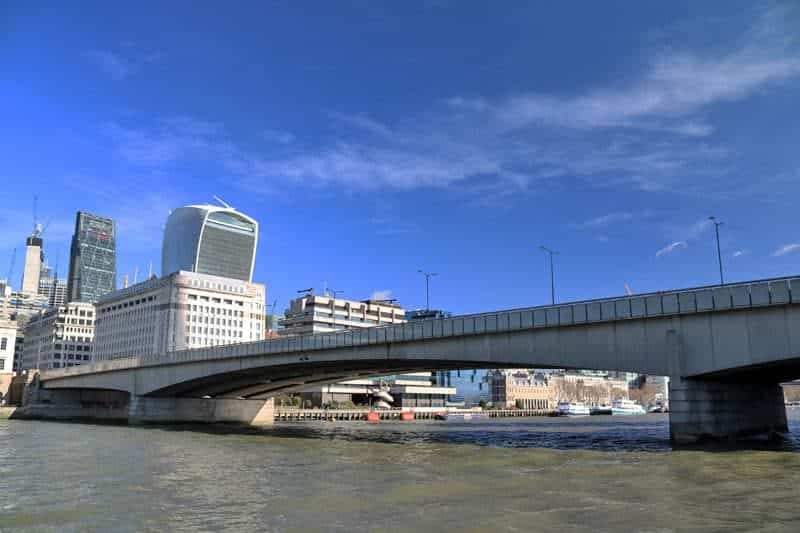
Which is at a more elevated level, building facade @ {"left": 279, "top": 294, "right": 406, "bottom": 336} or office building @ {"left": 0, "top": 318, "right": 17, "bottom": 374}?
building facade @ {"left": 279, "top": 294, "right": 406, "bottom": 336}

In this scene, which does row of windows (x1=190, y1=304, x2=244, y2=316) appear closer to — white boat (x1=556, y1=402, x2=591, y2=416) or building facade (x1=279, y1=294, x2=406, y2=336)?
building facade (x1=279, y1=294, x2=406, y2=336)

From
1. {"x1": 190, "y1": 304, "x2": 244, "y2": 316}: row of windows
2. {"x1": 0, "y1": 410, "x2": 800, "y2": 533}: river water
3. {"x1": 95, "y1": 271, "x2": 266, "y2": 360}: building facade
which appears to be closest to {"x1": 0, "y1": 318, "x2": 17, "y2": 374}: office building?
{"x1": 95, "y1": 271, "x2": 266, "y2": 360}: building facade

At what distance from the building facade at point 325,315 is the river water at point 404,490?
132 meters

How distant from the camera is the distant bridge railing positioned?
40750 millimetres

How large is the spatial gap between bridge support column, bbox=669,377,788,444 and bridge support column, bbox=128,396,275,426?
68.9m

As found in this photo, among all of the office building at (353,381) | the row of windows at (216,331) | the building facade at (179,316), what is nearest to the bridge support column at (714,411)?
the office building at (353,381)

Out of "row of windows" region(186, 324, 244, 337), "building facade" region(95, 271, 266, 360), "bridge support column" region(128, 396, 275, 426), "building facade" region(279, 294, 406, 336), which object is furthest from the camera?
"row of windows" region(186, 324, 244, 337)

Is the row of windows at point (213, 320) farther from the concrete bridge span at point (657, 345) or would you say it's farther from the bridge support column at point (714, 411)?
the bridge support column at point (714, 411)

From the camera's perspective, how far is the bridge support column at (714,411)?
141 ft

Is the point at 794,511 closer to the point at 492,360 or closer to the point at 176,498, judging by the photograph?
the point at 176,498

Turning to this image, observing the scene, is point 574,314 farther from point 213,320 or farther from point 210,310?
point 213,320

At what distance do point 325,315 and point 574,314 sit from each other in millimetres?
136757

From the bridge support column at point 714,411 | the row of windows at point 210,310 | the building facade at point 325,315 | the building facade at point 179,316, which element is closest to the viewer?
the bridge support column at point 714,411

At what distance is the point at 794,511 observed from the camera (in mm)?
21281
